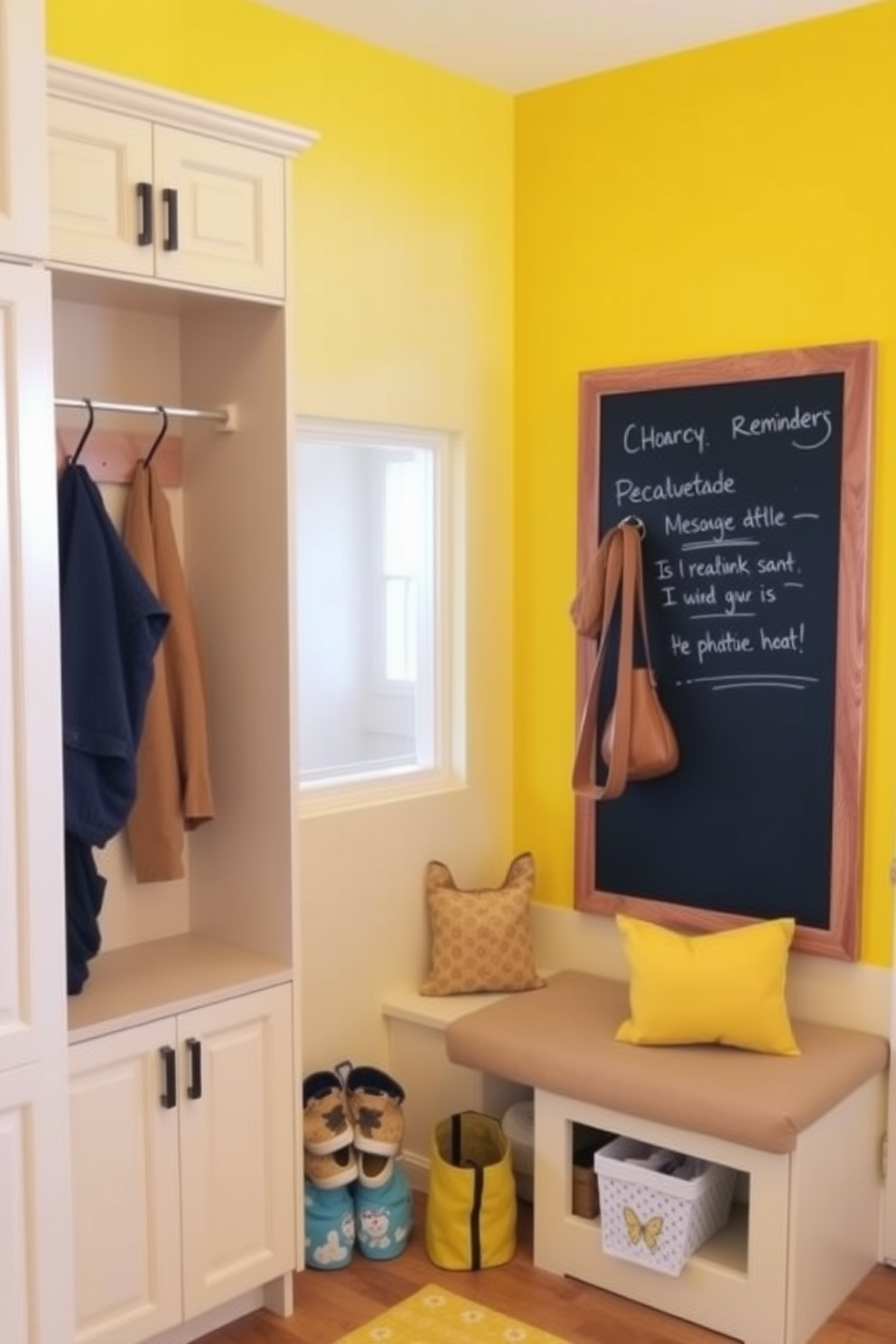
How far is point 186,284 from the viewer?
9.41 feet

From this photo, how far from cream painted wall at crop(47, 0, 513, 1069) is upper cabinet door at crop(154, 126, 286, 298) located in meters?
0.42

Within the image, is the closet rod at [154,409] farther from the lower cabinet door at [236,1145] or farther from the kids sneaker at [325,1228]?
the kids sneaker at [325,1228]

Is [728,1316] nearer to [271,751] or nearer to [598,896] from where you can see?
[598,896]

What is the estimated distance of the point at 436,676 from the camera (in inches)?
156

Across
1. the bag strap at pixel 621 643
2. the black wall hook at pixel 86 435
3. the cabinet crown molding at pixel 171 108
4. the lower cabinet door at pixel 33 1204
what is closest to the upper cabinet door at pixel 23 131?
the cabinet crown molding at pixel 171 108

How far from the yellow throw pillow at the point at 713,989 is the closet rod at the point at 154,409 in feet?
4.78

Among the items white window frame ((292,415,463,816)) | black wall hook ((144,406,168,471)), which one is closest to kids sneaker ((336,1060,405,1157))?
white window frame ((292,415,463,816))

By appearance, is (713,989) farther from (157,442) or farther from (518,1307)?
(157,442)

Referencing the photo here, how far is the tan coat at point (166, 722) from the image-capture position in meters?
3.11

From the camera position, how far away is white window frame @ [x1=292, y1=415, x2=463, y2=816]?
3.81 m

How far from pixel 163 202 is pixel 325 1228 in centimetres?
221

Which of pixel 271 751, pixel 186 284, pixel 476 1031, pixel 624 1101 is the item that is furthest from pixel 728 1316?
pixel 186 284

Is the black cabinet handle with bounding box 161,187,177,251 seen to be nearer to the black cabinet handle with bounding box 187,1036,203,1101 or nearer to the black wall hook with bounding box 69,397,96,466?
the black wall hook with bounding box 69,397,96,466

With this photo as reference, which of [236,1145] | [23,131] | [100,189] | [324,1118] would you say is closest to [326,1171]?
[324,1118]
